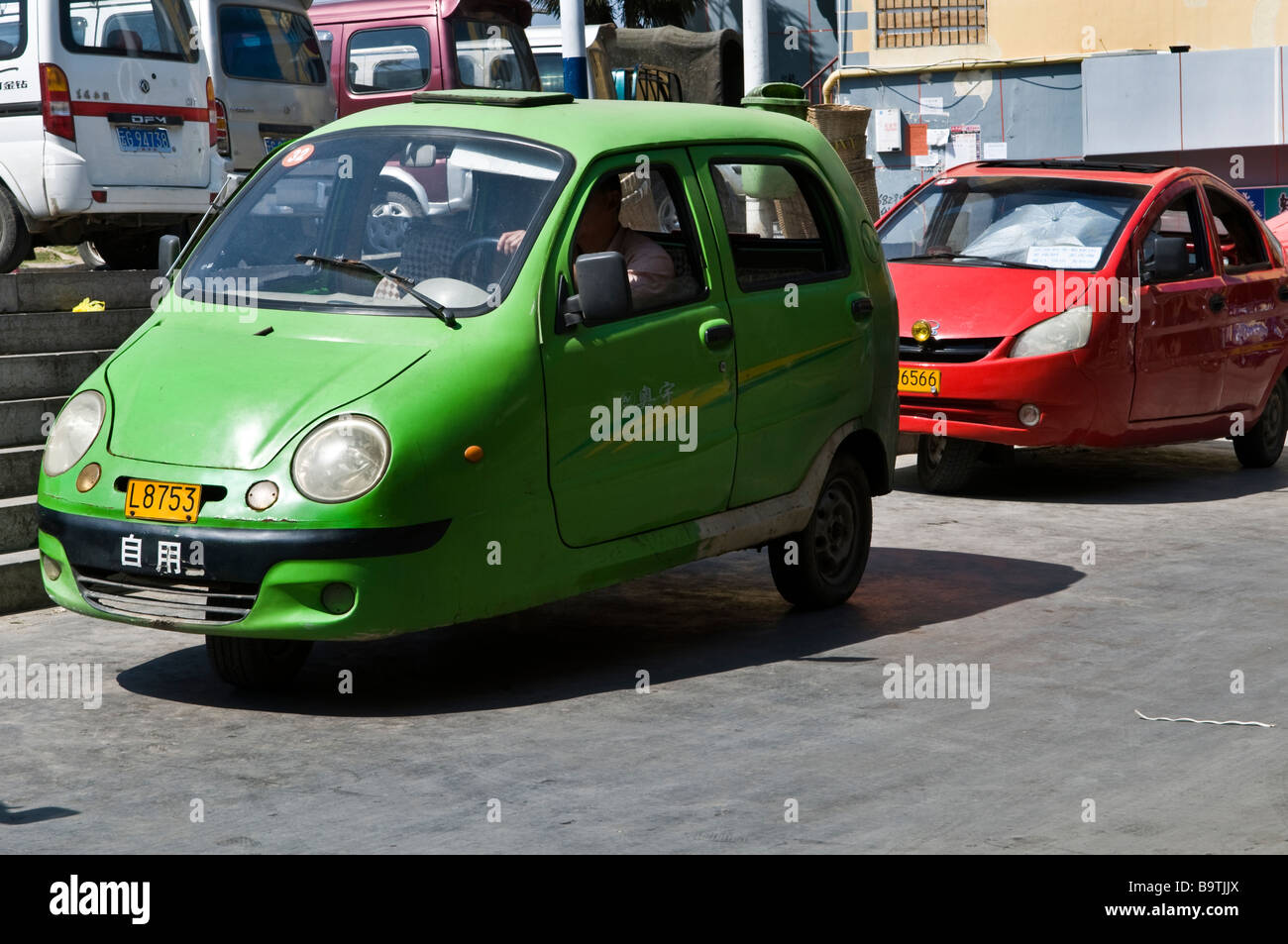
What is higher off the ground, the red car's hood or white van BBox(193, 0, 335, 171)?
white van BBox(193, 0, 335, 171)

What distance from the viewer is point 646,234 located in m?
7.14

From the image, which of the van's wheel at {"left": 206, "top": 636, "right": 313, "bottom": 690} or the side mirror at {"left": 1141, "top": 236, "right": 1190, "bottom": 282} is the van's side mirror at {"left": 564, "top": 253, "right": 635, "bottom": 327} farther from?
the side mirror at {"left": 1141, "top": 236, "right": 1190, "bottom": 282}

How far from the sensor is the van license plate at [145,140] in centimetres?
1232

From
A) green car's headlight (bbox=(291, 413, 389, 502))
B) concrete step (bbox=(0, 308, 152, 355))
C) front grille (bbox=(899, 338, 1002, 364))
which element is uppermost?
green car's headlight (bbox=(291, 413, 389, 502))

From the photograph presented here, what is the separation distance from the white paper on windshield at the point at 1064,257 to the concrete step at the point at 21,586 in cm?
584

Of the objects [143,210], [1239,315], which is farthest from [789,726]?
[143,210]

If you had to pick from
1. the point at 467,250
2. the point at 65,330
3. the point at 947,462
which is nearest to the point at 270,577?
the point at 467,250

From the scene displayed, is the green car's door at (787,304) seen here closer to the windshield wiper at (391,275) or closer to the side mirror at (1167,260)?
the windshield wiper at (391,275)

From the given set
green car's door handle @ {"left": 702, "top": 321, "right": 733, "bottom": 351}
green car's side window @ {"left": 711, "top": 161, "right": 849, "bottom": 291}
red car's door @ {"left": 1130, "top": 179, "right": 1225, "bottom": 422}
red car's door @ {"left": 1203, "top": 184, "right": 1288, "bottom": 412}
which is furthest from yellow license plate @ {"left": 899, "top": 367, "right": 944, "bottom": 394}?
green car's door handle @ {"left": 702, "top": 321, "right": 733, "bottom": 351}

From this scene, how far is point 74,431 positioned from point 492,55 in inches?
542

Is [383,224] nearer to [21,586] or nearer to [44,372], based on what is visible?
[21,586]

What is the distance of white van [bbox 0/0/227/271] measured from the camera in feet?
38.4

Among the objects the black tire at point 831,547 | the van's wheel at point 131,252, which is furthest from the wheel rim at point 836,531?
the van's wheel at point 131,252

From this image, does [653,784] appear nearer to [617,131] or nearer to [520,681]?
[520,681]
